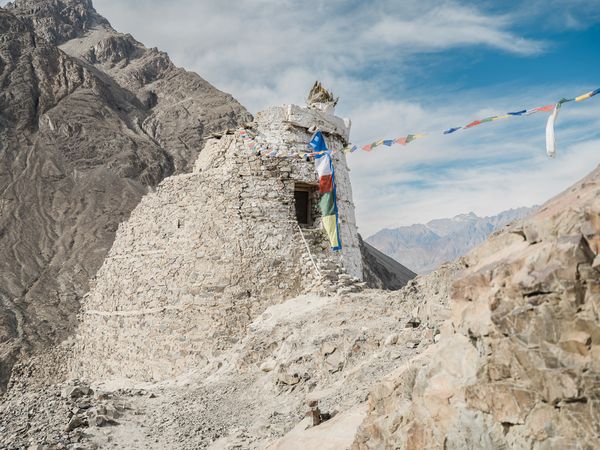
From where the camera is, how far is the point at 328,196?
13.7 meters

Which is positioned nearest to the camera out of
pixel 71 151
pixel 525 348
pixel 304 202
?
pixel 525 348

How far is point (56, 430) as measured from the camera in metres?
7.62

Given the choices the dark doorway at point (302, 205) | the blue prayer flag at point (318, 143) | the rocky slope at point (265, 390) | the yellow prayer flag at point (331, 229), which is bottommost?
the rocky slope at point (265, 390)

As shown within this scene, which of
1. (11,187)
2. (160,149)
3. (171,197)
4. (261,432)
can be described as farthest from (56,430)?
(160,149)

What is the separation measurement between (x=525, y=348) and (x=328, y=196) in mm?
10365

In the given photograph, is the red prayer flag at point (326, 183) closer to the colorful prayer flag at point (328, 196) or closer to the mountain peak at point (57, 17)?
the colorful prayer flag at point (328, 196)

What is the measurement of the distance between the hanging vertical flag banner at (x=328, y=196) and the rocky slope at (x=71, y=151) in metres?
20.9

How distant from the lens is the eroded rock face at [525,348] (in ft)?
10.7

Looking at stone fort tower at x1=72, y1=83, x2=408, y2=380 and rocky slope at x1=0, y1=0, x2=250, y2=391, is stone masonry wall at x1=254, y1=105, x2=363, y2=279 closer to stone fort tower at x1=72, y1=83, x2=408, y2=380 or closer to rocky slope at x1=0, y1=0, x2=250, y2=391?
stone fort tower at x1=72, y1=83, x2=408, y2=380

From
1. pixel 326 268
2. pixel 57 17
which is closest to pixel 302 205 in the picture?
pixel 326 268

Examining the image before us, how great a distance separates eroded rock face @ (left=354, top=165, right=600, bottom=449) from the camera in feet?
10.7

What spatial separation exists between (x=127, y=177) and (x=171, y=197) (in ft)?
140

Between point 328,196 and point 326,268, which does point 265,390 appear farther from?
point 328,196

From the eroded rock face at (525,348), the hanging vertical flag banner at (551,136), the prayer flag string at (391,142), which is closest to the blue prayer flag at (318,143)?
the prayer flag string at (391,142)
